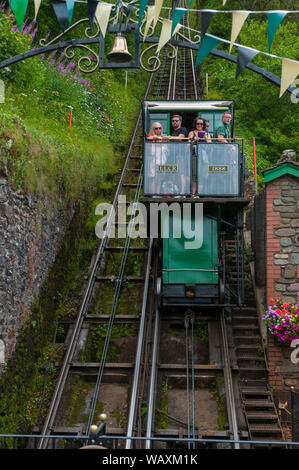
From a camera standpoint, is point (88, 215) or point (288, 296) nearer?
point (288, 296)

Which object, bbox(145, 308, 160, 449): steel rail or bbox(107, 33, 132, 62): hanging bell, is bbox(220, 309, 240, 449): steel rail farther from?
bbox(107, 33, 132, 62): hanging bell

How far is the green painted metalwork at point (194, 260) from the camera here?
9086 millimetres

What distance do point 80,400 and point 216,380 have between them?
2.26 metres

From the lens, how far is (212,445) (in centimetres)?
→ 697

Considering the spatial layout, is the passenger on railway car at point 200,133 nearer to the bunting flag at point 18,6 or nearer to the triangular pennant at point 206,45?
the triangular pennant at point 206,45

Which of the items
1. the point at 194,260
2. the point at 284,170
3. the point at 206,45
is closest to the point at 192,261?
the point at 194,260

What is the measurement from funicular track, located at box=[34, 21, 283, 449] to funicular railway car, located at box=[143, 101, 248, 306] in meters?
0.50

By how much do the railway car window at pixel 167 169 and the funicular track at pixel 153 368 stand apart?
5.15 feet

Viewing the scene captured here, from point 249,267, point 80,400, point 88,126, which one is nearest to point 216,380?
point 80,400

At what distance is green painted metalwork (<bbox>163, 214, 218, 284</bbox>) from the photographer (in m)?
9.09

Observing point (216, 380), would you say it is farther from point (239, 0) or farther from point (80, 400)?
point (239, 0)

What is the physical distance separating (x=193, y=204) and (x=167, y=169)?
779 mm

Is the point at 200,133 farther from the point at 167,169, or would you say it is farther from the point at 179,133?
the point at 167,169

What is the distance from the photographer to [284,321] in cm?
814
